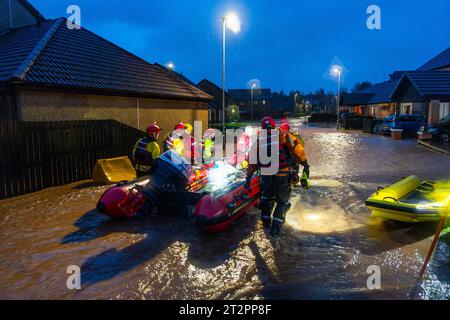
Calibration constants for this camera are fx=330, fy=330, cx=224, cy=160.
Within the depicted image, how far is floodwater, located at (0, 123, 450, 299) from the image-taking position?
3.86m

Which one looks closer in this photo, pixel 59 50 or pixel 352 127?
pixel 59 50

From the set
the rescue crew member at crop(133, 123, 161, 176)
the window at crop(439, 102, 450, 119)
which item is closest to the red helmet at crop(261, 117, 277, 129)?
the rescue crew member at crop(133, 123, 161, 176)

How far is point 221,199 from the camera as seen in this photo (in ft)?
18.1

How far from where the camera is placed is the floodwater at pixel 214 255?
3857 millimetres

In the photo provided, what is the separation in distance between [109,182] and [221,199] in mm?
5192

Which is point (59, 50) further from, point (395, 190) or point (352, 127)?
point (352, 127)

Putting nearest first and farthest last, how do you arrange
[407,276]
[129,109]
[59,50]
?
[407,276] < [59,50] < [129,109]

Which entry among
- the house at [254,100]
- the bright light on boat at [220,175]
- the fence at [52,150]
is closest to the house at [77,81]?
the fence at [52,150]

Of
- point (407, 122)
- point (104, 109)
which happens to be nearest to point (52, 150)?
point (104, 109)

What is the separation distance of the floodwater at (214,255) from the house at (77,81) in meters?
3.59

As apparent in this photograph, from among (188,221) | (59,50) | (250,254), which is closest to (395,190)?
(250,254)

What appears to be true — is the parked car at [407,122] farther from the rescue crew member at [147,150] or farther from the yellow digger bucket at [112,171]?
the rescue crew member at [147,150]

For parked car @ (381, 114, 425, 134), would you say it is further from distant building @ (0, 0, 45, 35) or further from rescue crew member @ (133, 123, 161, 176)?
distant building @ (0, 0, 45, 35)

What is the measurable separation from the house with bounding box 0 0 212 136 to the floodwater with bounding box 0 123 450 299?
359cm
